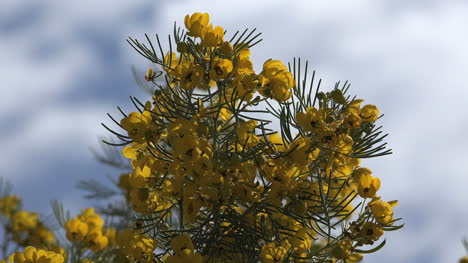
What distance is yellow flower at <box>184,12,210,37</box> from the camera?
94.3 inches

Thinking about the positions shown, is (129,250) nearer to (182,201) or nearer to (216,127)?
(182,201)

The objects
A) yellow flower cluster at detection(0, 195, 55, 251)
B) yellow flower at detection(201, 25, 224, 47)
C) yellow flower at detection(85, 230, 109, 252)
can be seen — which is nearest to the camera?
yellow flower at detection(201, 25, 224, 47)

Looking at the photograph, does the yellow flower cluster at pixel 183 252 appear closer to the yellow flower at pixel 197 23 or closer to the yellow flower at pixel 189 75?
the yellow flower at pixel 189 75

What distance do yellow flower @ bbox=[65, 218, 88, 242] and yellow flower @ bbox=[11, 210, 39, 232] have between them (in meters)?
2.21

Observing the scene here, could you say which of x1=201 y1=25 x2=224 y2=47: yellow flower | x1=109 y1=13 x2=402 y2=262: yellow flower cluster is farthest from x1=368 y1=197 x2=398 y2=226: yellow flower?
x1=201 y1=25 x2=224 y2=47: yellow flower

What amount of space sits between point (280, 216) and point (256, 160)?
0.36 m

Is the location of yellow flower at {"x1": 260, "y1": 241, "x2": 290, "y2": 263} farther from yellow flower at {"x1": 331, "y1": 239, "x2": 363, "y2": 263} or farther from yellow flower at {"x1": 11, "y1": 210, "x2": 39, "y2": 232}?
yellow flower at {"x1": 11, "y1": 210, "x2": 39, "y2": 232}

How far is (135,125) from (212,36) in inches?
18.5

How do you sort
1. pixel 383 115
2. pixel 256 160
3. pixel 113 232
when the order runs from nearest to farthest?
pixel 256 160 → pixel 383 115 → pixel 113 232

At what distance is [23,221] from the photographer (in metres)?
5.49

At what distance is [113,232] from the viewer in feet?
14.1

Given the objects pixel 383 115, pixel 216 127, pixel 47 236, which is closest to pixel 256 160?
pixel 216 127

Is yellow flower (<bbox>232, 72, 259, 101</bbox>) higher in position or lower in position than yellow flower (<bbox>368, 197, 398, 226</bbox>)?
higher

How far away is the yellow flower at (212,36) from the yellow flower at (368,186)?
0.81 metres
